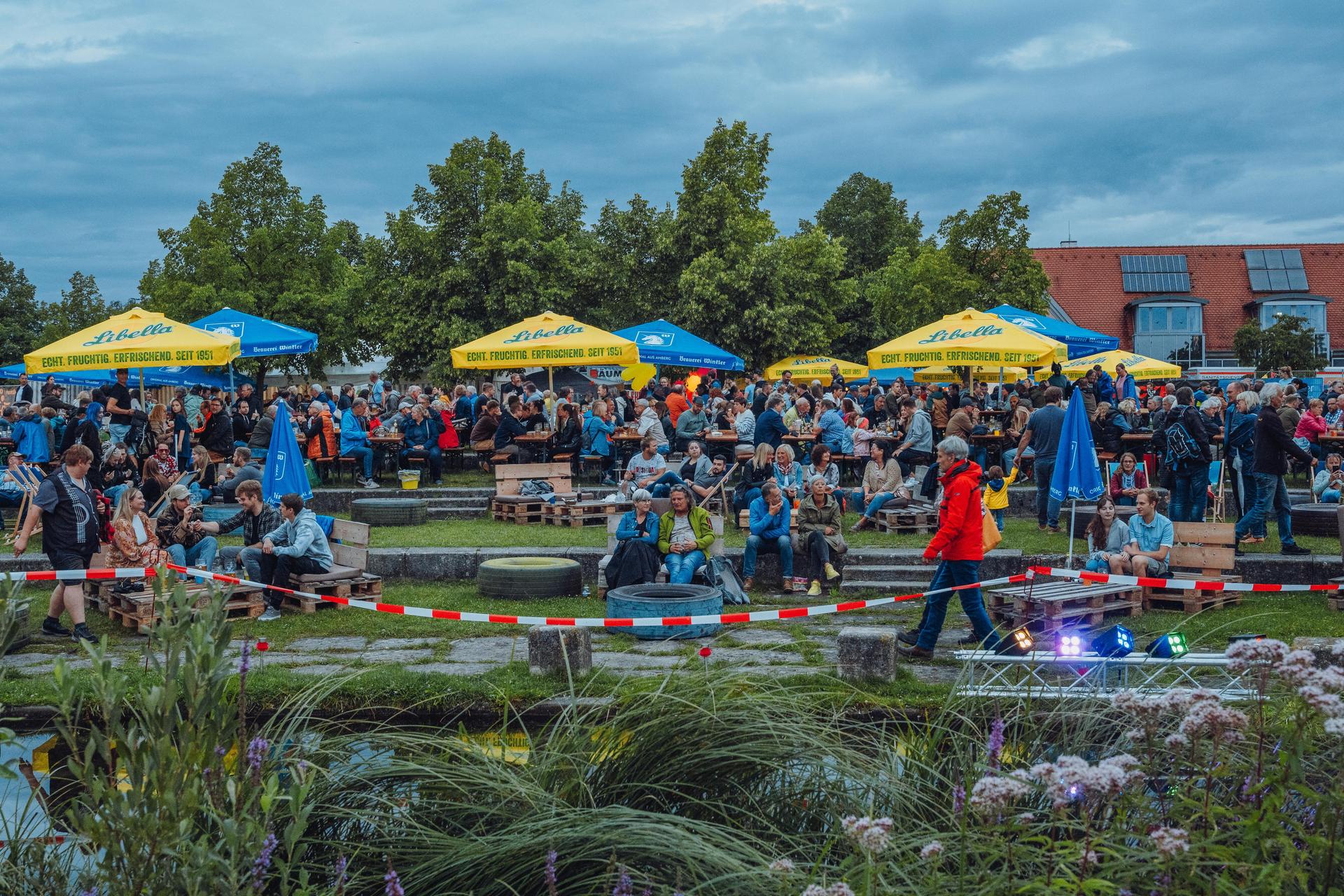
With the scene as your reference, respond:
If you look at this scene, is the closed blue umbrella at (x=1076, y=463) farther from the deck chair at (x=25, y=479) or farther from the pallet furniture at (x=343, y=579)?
the deck chair at (x=25, y=479)

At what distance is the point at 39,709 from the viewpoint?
24.6 ft

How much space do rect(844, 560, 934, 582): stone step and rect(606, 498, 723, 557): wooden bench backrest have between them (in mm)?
1295

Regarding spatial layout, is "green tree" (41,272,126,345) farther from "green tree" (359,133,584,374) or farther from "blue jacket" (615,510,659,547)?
"blue jacket" (615,510,659,547)

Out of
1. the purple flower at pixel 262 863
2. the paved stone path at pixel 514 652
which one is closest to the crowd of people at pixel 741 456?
Answer: the paved stone path at pixel 514 652

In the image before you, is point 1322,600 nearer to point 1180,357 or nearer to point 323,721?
point 323,721

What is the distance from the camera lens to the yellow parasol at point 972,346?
16.5 m

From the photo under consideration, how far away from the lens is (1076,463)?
11.9 metres

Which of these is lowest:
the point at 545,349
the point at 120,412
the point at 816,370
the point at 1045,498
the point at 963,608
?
the point at 963,608

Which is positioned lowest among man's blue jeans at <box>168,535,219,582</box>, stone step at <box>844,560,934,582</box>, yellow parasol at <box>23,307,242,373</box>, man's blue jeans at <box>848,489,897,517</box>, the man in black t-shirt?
stone step at <box>844,560,934,582</box>

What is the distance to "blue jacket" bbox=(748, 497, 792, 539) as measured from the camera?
11.7 meters

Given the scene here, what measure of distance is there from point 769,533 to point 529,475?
5269 mm

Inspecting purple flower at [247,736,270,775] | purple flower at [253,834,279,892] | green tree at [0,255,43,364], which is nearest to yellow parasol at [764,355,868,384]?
purple flower at [247,736,270,775]

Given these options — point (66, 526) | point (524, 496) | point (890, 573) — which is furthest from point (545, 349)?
point (66, 526)

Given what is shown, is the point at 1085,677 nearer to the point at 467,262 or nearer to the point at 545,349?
the point at 545,349
